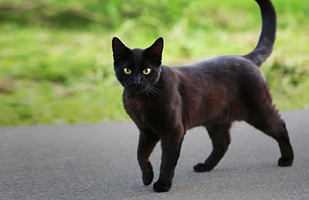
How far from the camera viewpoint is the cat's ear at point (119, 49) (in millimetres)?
1636

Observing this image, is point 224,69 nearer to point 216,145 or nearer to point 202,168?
point 216,145

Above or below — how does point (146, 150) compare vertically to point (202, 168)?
above

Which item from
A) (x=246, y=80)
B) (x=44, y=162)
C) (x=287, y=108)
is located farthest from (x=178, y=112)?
(x=287, y=108)

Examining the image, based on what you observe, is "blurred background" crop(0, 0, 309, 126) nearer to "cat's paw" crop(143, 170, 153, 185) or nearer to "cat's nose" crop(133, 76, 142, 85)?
"cat's paw" crop(143, 170, 153, 185)

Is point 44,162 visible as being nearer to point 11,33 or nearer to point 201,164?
point 201,164

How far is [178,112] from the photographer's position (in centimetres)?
170

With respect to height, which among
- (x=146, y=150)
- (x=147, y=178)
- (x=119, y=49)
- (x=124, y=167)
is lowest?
(x=124, y=167)

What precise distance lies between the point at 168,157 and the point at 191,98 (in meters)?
0.30

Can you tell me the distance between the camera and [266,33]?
2.12 metres

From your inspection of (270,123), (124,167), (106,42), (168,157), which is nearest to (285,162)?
(270,123)

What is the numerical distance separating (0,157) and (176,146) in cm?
131

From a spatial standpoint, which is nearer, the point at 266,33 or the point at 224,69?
the point at 224,69

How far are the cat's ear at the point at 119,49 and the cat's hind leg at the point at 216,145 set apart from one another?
658mm

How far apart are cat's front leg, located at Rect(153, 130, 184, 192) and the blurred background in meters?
2.47
